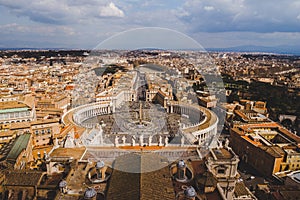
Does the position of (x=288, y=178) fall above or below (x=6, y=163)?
below

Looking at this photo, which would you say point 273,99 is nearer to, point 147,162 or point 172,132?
point 172,132

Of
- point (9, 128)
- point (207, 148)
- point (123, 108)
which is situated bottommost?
point (123, 108)

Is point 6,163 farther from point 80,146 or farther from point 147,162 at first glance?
point 147,162

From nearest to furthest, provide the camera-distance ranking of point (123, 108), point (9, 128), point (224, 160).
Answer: point (224, 160) → point (9, 128) → point (123, 108)

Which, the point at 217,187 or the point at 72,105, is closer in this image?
the point at 217,187

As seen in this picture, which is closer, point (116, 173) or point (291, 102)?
point (116, 173)

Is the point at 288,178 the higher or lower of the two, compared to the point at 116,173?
lower

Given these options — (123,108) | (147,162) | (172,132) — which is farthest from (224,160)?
(123,108)

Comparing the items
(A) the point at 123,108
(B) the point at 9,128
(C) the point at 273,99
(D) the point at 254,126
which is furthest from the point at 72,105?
(C) the point at 273,99

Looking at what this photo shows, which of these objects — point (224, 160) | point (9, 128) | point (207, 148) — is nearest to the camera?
point (224, 160)
